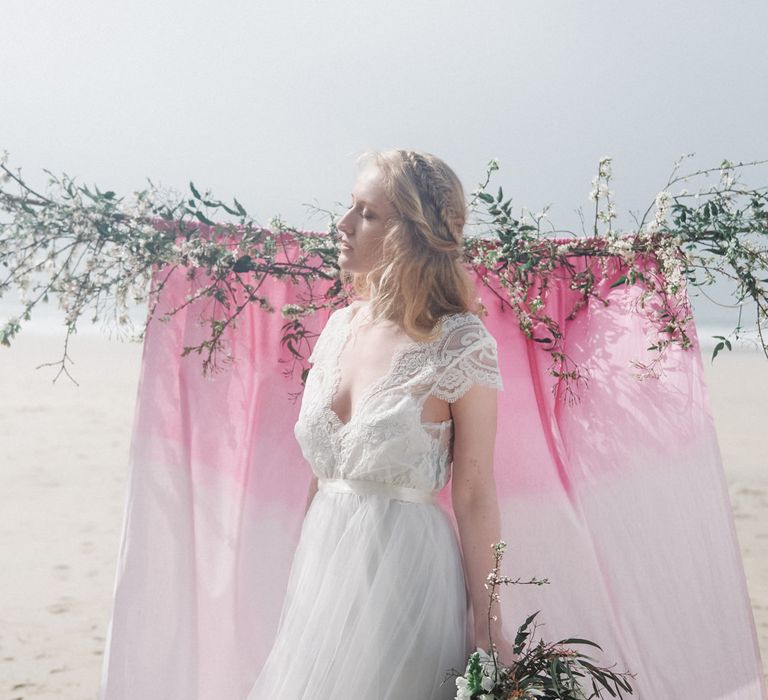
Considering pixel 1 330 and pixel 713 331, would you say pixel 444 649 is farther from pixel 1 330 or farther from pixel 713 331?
pixel 713 331

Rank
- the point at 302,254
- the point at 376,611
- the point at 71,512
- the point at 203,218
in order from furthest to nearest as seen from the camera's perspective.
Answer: the point at 71,512 → the point at 302,254 → the point at 203,218 → the point at 376,611

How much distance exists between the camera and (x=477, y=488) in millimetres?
2033

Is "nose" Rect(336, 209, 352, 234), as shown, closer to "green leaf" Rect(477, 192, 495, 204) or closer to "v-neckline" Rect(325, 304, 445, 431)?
"v-neckline" Rect(325, 304, 445, 431)

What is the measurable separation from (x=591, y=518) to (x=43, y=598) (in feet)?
11.6

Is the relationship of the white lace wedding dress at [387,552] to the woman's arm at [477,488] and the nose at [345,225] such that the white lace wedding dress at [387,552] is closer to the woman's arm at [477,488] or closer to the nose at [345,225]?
the woman's arm at [477,488]

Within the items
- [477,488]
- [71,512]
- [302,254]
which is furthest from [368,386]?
[71,512]

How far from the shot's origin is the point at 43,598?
4.99 metres

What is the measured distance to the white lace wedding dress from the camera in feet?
Answer: 6.49

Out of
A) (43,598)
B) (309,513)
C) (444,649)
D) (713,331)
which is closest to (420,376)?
(309,513)

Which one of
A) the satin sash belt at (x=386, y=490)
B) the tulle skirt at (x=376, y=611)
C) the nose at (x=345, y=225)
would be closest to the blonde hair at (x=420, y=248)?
the nose at (x=345, y=225)

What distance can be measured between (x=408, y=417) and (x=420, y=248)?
1.46 feet

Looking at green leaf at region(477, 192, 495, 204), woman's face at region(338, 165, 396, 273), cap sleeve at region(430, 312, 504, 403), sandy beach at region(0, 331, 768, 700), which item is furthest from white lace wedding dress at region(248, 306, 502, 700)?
sandy beach at region(0, 331, 768, 700)

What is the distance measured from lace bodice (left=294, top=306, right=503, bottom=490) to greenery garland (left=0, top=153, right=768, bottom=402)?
0.72m

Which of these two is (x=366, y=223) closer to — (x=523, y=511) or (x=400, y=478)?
(x=400, y=478)
